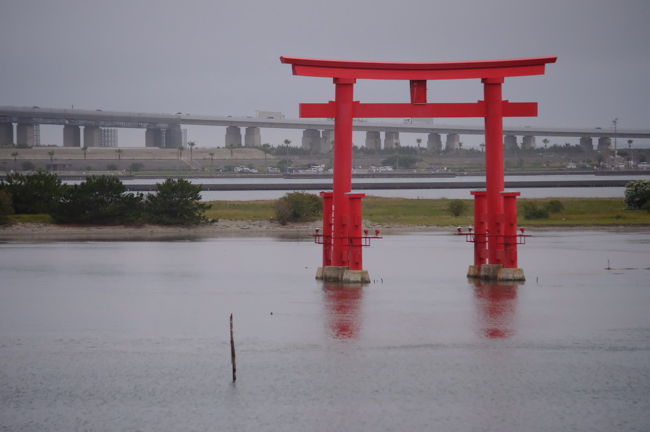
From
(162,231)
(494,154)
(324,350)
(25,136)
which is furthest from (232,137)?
(324,350)

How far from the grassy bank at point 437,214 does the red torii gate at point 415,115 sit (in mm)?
36452

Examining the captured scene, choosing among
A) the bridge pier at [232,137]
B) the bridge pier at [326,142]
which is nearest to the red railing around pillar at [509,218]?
the bridge pier at [326,142]

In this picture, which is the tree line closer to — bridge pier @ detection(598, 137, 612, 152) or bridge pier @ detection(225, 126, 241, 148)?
bridge pier @ detection(225, 126, 241, 148)

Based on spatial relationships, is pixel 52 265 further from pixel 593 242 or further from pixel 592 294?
pixel 593 242

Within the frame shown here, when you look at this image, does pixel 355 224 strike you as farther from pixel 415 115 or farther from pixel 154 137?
pixel 154 137

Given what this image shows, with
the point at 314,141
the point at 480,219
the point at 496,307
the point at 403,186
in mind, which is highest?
the point at 314,141

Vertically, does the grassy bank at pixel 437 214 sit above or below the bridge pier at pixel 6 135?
below

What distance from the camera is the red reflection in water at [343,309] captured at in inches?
966

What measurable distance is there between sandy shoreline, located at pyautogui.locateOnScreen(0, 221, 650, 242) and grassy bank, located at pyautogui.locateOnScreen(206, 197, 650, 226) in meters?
1.76

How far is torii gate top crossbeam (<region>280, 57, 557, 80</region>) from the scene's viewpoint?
27891 millimetres

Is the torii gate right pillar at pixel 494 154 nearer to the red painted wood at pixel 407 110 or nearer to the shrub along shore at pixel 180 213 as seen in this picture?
the red painted wood at pixel 407 110

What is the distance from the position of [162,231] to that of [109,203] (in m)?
3.80

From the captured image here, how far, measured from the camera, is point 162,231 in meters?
62.9

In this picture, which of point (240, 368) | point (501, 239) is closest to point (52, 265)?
point (501, 239)
